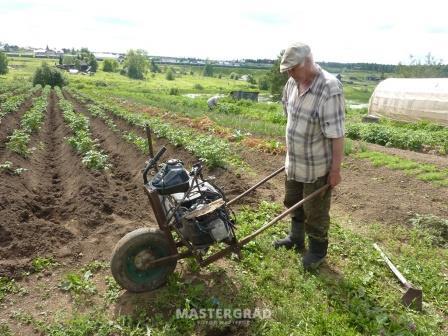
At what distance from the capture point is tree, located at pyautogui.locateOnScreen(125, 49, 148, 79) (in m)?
102

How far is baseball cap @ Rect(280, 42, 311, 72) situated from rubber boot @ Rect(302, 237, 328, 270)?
7.01 ft

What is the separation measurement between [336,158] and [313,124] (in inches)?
17.3

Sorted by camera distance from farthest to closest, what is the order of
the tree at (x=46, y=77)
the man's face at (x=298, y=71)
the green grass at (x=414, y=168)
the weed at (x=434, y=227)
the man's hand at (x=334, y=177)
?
the tree at (x=46, y=77) < the green grass at (x=414, y=168) < the weed at (x=434, y=227) < the man's hand at (x=334, y=177) < the man's face at (x=298, y=71)

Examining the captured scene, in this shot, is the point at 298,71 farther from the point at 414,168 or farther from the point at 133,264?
the point at 414,168

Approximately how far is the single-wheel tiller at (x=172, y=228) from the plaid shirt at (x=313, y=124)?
33 cm

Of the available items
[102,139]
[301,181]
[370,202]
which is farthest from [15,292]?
[102,139]

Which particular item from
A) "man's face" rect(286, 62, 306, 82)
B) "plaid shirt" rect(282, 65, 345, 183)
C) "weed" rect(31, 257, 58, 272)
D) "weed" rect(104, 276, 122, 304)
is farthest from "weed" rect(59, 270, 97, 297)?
"man's face" rect(286, 62, 306, 82)

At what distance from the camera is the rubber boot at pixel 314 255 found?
4.63 m

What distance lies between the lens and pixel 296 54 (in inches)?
148

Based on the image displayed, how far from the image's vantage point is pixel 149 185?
387 centimetres

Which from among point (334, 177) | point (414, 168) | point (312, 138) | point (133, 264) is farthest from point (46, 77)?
point (334, 177)

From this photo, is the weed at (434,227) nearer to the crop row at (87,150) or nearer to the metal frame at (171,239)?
the metal frame at (171,239)

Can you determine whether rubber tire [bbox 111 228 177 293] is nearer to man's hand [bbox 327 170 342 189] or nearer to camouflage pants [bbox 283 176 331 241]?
camouflage pants [bbox 283 176 331 241]

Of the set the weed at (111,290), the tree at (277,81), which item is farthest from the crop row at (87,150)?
the tree at (277,81)
